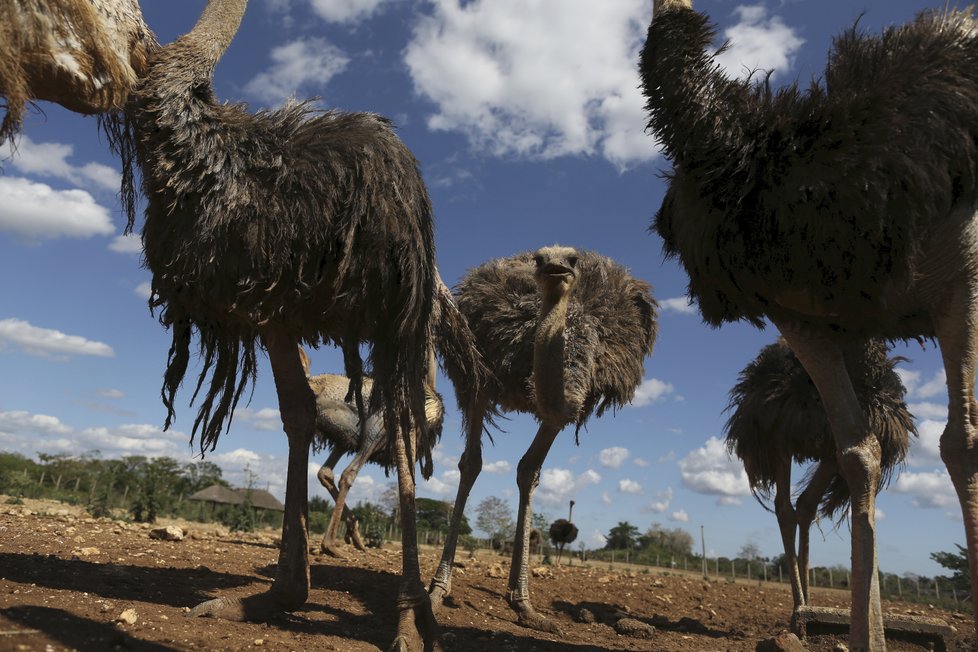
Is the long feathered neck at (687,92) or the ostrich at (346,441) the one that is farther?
the ostrich at (346,441)

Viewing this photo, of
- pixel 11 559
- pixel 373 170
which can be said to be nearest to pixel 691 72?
pixel 373 170

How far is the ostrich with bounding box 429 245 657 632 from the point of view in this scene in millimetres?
6391

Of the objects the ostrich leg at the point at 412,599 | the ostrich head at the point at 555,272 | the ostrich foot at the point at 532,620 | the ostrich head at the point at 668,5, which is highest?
the ostrich head at the point at 668,5

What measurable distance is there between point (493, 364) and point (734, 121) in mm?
3786

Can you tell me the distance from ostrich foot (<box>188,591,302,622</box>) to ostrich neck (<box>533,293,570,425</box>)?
273cm

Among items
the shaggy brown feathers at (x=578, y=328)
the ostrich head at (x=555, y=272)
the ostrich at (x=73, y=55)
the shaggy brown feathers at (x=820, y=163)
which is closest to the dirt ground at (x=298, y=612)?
the shaggy brown feathers at (x=578, y=328)

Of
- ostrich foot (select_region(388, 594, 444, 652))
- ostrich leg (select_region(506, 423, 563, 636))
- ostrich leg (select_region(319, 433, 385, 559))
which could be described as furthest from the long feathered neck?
ostrich leg (select_region(319, 433, 385, 559))

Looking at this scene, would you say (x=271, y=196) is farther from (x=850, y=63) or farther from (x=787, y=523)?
(x=787, y=523)

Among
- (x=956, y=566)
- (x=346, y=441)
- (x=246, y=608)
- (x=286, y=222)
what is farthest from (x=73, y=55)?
(x=956, y=566)

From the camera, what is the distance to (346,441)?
35.4ft

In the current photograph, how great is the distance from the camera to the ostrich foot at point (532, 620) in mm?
6082

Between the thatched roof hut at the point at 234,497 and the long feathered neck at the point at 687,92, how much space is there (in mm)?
30212

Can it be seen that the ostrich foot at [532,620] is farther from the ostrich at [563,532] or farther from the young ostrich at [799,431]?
the ostrich at [563,532]

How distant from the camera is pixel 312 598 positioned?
5414 millimetres
